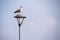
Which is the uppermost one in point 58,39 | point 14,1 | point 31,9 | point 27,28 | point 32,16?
point 14,1

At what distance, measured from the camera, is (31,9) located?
2.72m

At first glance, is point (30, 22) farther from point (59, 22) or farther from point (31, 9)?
point (59, 22)

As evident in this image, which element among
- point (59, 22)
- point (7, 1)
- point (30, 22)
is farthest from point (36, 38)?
point (7, 1)

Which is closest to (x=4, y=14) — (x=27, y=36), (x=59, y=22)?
(x=27, y=36)

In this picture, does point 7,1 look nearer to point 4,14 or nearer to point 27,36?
point 4,14

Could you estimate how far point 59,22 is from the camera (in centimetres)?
275

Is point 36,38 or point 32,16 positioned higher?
point 32,16

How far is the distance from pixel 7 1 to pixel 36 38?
1.18 m

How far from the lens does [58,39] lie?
278 cm

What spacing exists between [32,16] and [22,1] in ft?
1.48

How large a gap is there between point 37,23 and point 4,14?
2.81 feet

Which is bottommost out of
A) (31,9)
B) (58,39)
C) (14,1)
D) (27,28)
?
(58,39)

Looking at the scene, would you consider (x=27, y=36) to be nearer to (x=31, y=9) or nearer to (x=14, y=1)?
(x=31, y=9)

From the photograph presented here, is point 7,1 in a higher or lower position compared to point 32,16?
→ higher
